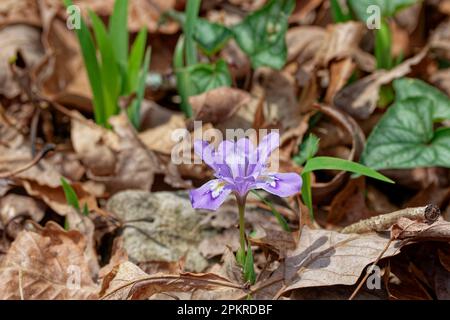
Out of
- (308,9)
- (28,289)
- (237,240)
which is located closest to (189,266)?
(237,240)

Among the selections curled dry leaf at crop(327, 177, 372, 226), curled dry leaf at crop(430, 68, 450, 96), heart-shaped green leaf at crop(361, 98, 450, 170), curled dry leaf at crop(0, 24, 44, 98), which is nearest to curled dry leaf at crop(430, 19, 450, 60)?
curled dry leaf at crop(430, 68, 450, 96)

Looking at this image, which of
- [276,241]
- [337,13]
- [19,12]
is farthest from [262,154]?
[19,12]

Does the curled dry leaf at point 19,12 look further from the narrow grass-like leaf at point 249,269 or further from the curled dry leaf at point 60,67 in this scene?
the narrow grass-like leaf at point 249,269

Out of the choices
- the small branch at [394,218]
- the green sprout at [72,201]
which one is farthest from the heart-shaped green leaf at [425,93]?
the green sprout at [72,201]

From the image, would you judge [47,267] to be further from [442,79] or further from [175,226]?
[442,79]

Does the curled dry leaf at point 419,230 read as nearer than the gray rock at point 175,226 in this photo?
Yes

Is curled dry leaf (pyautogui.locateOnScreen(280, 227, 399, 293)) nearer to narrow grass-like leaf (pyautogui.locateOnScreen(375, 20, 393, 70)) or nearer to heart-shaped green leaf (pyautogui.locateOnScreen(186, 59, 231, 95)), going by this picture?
heart-shaped green leaf (pyautogui.locateOnScreen(186, 59, 231, 95))
